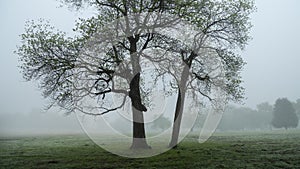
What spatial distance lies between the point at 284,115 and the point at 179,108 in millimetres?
64392

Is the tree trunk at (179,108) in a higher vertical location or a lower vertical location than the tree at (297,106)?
lower

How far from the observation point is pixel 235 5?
25969 mm

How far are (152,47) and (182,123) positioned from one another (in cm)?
744

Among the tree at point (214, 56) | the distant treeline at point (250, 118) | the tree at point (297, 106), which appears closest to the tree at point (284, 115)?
the distant treeline at point (250, 118)

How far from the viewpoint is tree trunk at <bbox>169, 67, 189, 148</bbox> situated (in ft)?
81.6

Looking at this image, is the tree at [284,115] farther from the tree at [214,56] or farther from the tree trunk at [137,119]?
the tree trunk at [137,119]

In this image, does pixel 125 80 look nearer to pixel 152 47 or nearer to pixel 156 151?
pixel 152 47

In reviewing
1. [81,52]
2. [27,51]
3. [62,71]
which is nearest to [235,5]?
[81,52]

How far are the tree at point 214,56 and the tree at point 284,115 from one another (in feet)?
200

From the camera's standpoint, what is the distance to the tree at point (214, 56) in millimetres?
25031

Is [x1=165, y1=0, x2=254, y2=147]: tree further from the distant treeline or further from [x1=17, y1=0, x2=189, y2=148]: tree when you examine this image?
the distant treeline

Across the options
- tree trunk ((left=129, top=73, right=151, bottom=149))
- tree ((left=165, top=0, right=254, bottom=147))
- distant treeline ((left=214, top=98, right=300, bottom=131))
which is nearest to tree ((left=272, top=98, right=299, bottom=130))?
distant treeline ((left=214, top=98, right=300, bottom=131))

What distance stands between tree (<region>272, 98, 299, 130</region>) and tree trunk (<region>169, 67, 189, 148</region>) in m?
63.2

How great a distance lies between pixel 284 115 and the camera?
79.1 meters
